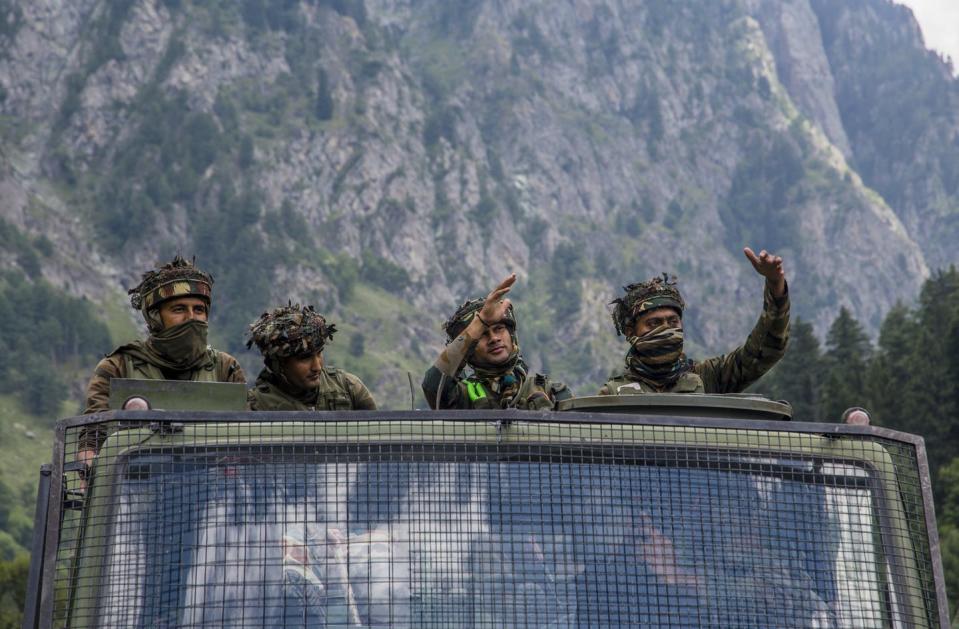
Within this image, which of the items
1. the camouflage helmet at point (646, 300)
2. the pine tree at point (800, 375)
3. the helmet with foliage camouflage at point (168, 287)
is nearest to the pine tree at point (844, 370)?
the pine tree at point (800, 375)

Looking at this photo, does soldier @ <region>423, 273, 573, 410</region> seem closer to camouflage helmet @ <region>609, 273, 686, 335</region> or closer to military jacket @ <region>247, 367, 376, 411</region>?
military jacket @ <region>247, 367, 376, 411</region>

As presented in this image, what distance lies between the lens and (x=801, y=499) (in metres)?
5.22

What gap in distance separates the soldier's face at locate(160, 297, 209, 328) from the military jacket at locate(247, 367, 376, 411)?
0.51m

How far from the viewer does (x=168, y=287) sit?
24.2ft

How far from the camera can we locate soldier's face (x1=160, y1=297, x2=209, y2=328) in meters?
7.41

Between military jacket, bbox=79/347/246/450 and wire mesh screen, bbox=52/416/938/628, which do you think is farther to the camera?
military jacket, bbox=79/347/246/450

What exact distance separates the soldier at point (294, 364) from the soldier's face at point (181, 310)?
21.2 inches

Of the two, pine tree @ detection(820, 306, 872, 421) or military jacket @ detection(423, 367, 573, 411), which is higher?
pine tree @ detection(820, 306, 872, 421)

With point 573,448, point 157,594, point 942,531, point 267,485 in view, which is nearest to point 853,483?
point 573,448

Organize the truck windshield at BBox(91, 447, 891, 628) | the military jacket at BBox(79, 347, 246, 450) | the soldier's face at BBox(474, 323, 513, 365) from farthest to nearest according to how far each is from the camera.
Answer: the military jacket at BBox(79, 347, 246, 450) → the soldier's face at BBox(474, 323, 513, 365) → the truck windshield at BBox(91, 447, 891, 628)

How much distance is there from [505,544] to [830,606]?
95 centimetres

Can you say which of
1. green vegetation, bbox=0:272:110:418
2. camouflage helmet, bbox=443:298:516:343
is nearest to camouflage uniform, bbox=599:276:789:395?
camouflage helmet, bbox=443:298:516:343

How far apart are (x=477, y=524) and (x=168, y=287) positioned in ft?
9.39

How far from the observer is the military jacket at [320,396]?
271 inches
